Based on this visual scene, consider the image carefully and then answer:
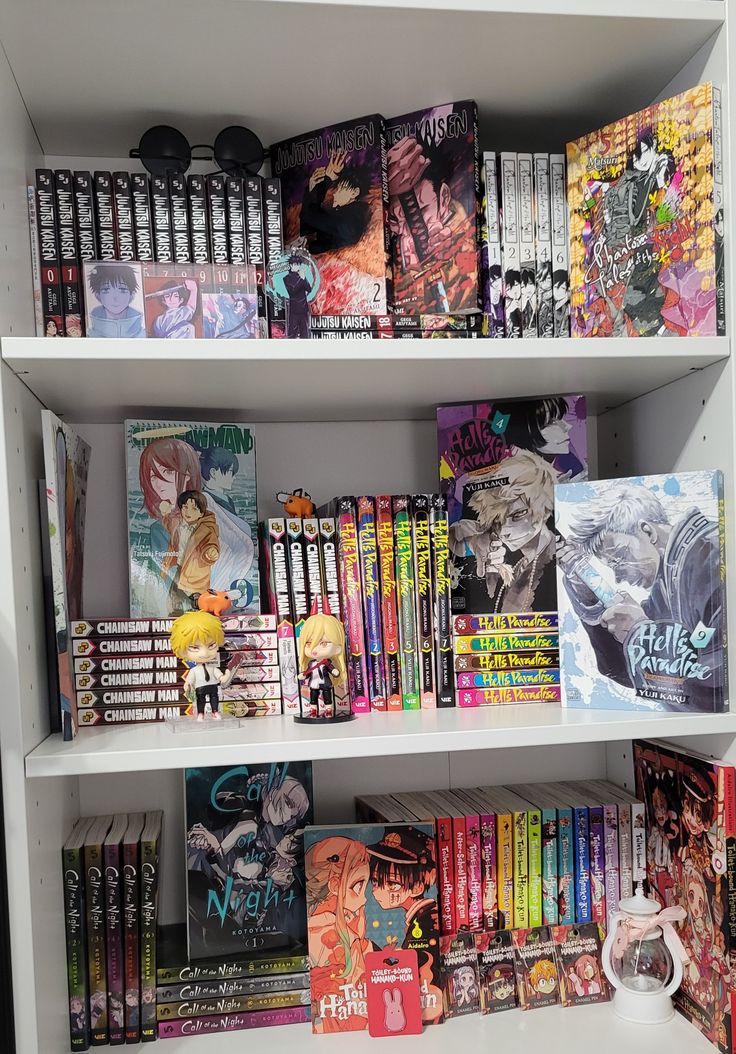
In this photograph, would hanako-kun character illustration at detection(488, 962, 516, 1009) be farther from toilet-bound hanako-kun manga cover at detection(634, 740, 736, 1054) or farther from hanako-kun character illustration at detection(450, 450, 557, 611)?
hanako-kun character illustration at detection(450, 450, 557, 611)

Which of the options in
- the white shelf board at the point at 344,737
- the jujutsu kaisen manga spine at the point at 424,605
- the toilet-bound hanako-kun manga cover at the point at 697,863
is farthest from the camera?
the jujutsu kaisen manga spine at the point at 424,605

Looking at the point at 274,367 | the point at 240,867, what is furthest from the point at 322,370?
the point at 240,867

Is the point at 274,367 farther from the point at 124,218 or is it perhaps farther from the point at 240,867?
the point at 240,867

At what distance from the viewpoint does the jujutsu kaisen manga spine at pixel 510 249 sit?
1091 mm

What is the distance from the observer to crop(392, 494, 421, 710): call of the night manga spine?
107 cm

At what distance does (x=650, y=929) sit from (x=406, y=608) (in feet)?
1.60

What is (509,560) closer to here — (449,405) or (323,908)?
(449,405)

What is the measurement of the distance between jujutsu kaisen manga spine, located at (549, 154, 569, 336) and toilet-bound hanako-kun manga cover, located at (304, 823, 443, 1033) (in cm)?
66

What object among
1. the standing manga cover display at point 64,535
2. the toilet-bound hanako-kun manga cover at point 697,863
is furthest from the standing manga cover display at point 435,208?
the toilet-bound hanako-kun manga cover at point 697,863

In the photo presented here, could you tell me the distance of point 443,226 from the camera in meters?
1.08

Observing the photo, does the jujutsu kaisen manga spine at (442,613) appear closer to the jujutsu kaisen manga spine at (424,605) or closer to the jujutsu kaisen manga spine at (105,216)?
the jujutsu kaisen manga spine at (424,605)

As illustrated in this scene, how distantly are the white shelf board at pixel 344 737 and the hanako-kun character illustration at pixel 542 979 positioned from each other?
34cm

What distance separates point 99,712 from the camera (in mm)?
1008

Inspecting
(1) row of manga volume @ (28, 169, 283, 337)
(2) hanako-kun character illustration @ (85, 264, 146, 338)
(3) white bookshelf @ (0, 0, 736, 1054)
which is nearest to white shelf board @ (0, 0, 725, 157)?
(3) white bookshelf @ (0, 0, 736, 1054)
